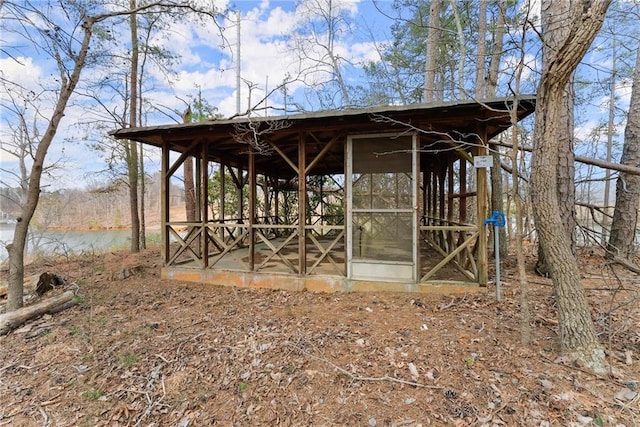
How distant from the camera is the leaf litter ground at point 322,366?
2055 mm

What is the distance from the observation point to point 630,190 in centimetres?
478

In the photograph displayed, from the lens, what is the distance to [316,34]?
1162cm

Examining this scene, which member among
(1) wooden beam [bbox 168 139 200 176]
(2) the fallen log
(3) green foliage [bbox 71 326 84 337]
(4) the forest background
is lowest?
(3) green foliage [bbox 71 326 84 337]

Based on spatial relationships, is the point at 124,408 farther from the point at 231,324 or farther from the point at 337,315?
the point at 337,315

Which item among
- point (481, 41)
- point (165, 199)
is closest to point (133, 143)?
point (165, 199)

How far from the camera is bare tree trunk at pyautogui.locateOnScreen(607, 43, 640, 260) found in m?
4.70

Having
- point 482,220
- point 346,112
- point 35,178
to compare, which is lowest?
point 482,220

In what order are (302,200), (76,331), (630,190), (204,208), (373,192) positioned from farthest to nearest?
(204,208) → (630,190) → (302,200) → (373,192) → (76,331)

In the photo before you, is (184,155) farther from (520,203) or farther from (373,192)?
(520,203)

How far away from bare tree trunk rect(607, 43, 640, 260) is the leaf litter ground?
1.73 metres

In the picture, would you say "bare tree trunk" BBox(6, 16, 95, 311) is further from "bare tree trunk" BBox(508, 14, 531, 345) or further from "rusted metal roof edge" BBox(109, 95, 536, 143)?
"bare tree trunk" BBox(508, 14, 531, 345)

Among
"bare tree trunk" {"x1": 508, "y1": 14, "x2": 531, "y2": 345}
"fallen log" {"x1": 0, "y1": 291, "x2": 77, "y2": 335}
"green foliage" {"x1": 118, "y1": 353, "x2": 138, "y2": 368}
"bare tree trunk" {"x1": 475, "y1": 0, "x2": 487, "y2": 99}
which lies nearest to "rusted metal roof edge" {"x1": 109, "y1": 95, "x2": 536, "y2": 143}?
"bare tree trunk" {"x1": 508, "y1": 14, "x2": 531, "y2": 345}

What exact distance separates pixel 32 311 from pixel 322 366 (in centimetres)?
393

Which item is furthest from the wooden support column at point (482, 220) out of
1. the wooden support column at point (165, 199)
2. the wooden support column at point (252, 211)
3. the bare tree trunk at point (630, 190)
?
the wooden support column at point (165, 199)
